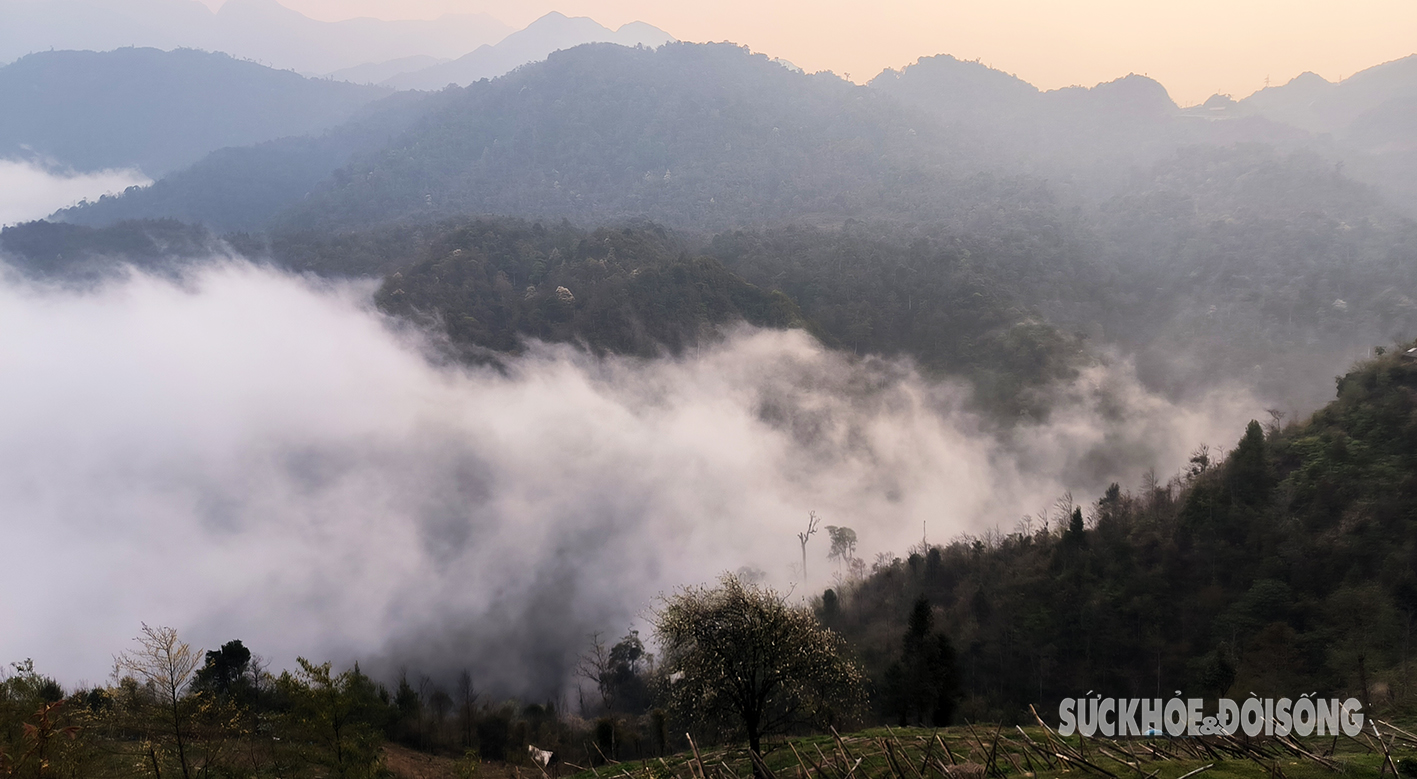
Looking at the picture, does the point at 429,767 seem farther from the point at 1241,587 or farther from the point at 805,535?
the point at 805,535

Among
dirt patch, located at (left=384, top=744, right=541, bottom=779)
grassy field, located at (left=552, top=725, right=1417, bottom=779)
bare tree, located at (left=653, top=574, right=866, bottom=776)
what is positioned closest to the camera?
grassy field, located at (left=552, top=725, right=1417, bottom=779)

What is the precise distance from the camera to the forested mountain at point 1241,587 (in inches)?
1900

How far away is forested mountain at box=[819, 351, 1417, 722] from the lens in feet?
158

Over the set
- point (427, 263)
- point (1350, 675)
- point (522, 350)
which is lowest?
point (1350, 675)

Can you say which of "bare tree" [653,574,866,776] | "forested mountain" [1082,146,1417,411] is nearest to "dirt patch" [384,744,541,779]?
"bare tree" [653,574,866,776]

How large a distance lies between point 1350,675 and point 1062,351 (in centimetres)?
12617

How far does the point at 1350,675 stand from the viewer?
44156 mm

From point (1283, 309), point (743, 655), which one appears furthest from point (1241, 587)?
point (1283, 309)

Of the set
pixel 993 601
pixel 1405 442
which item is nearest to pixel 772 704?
pixel 993 601

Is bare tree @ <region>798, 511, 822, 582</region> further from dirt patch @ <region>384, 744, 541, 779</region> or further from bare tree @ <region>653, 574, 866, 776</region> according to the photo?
bare tree @ <region>653, 574, 866, 776</region>

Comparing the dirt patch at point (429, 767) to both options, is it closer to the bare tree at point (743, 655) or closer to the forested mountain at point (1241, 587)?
the bare tree at point (743, 655)

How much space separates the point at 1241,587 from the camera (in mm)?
57875

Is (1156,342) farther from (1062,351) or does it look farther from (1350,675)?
(1350,675)

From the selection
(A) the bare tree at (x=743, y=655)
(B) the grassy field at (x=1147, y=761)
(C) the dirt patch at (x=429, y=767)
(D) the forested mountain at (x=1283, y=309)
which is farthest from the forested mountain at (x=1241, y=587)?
(D) the forested mountain at (x=1283, y=309)
